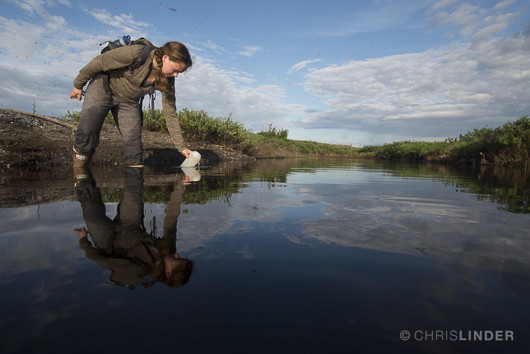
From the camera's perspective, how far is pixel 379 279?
1.22 metres

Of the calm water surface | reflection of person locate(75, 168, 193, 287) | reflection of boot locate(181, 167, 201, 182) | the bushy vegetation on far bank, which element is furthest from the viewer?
the bushy vegetation on far bank

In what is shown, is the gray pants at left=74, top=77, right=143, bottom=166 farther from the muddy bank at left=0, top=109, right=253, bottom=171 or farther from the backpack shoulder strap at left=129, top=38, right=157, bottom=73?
the muddy bank at left=0, top=109, right=253, bottom=171

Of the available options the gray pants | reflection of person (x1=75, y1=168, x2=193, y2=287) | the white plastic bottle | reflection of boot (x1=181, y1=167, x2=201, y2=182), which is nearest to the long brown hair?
the gray pants

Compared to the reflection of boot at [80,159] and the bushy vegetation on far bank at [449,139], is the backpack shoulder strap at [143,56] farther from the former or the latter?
the bushy vegetation on far bank at [449,139]

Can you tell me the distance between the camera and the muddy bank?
219 inches

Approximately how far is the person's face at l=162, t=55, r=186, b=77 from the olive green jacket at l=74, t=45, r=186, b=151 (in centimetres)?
22

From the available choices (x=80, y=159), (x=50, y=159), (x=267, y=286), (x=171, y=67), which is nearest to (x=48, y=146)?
(x=50, y=159)

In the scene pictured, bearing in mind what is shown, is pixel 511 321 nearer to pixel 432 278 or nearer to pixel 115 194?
pixel 432 278

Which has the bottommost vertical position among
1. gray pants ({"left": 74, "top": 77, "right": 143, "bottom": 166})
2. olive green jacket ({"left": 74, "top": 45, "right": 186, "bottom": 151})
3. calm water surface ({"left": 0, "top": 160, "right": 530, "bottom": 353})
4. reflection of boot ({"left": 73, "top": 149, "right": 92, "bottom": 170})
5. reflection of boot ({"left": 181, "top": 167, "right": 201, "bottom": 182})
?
calm water surface ({"left": 0, "top": 160, "right": 530, "bottom": 353})

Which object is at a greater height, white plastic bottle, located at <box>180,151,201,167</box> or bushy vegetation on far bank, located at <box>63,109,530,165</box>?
bushy vegetation on far bank, located at <box>63,109,530,165</box>

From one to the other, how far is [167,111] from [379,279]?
437cm

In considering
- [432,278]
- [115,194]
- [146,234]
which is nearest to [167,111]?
[115,194]

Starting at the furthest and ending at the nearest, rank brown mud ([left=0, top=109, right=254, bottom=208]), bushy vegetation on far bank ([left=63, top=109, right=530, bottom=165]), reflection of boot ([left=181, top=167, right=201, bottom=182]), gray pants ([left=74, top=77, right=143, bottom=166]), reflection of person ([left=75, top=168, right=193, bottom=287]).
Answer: bushy vegetation on far bank ([left=63, top=109, right=530, bottom=165]) < reflection of boot ([left=181, top=167, right=201, bottom=182]) < gray pants ([left=74, top=77, right=143, bottom=166]) < brown mud ([left=0, top=109, right=254, bottom=208]) < reflection of person ([left=75, top=168, right=193, bottom=287])

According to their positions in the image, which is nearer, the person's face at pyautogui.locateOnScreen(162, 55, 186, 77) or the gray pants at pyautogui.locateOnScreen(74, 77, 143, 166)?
the person's face at pyautogui.locateOnScreen(162, 55, 186, 77)
